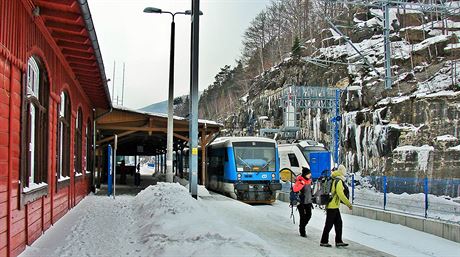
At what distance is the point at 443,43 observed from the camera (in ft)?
119

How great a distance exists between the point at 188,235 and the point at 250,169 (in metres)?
12.9

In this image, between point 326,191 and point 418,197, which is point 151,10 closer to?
point 418,197

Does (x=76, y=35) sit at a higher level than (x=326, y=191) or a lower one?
higher

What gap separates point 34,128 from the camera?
8500 millimetres

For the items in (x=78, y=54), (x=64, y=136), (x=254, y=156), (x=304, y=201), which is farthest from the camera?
(x=254, y=156)

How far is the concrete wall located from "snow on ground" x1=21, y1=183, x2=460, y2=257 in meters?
0.24

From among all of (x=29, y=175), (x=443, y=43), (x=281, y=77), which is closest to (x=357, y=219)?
(x=29, y=175)

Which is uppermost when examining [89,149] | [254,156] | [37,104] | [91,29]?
[91,29]

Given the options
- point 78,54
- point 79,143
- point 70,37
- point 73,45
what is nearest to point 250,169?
point 79,143

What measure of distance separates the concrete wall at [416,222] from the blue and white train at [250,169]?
4.39m

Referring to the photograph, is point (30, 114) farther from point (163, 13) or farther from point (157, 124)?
point (157, 124)

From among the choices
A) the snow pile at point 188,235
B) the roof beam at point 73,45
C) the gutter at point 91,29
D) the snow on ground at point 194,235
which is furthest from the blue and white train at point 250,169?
the roof beam at point 73,45

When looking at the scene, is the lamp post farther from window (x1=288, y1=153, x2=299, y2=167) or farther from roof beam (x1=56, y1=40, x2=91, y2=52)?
window (x1=288, y1=153, x2=299, y2=167)

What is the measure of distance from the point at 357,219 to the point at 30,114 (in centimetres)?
1160
